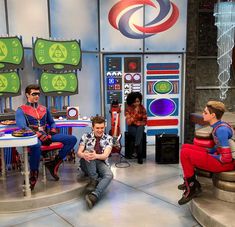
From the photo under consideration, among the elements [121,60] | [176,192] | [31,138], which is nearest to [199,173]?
[176,192]

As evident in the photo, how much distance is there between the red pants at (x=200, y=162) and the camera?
3.12 m

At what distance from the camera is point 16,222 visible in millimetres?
A: 3195

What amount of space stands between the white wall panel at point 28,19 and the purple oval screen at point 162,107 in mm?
2426

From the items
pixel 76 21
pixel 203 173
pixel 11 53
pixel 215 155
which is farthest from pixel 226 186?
pixel 76 21

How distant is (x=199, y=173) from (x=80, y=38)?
3170 millimetres

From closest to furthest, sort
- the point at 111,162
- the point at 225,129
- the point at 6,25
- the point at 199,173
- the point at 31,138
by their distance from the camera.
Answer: the point at 225,129 < the point at 31,138 < the point at 199,173 < the point at 6,25 < the point at 111,162

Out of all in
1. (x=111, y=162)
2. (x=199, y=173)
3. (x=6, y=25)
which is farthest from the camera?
(x=111, y=162)

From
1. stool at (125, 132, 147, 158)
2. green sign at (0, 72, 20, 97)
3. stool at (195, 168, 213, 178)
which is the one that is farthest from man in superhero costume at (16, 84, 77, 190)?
stool at (195, 168, 213, 178)

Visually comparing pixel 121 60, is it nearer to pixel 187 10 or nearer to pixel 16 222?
pixel 187 10

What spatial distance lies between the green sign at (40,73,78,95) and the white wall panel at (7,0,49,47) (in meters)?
0.69

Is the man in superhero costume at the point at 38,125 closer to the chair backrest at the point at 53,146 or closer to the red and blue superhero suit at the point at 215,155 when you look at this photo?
the chair backrest at the point at 53,146

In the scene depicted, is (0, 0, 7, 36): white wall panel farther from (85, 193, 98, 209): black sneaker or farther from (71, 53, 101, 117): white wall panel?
(85, 193, 98, 209): black sneaker

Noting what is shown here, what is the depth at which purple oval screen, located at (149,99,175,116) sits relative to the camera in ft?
20.2

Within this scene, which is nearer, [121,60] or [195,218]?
[195,218]
